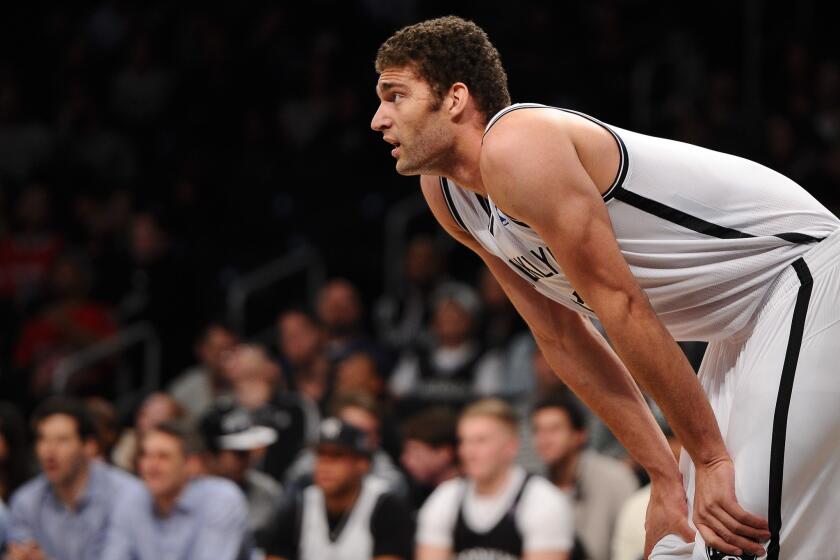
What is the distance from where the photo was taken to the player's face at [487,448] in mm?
6555

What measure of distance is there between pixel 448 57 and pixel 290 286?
7.93 metres

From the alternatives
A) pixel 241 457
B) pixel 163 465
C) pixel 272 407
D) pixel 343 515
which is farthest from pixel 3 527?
pixel 272 407

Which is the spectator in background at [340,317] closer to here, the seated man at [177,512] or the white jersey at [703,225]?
the seated man at [177,512]

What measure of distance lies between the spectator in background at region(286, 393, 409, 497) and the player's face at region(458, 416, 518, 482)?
2.24 feet

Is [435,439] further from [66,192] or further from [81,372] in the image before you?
[66,192]

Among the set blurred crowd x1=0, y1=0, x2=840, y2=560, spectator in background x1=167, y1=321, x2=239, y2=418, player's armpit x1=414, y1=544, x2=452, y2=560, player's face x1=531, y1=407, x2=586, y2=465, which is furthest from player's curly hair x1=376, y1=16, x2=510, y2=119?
spectator in background x1=167, y1=321, x2=239, y2=418

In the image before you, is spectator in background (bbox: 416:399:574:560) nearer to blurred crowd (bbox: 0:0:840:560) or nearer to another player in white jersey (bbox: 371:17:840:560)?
blurred crowd (bbox: 0:0:840:560)

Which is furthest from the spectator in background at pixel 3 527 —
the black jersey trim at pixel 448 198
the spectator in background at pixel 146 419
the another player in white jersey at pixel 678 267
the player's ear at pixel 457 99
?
the player's ear at pixel 457 99

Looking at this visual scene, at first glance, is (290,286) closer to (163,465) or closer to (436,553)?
(163,465)

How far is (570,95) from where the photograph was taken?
10781 mm

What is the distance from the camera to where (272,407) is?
878 centimetres

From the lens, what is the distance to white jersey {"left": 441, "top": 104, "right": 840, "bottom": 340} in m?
3.35

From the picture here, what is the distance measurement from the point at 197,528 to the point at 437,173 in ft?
13.2

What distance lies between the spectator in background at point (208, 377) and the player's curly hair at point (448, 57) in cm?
654
